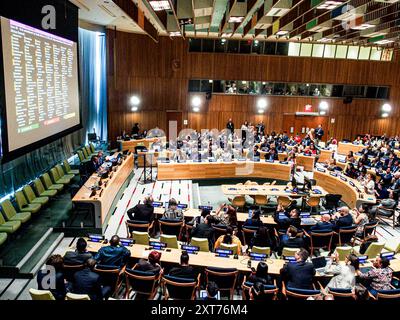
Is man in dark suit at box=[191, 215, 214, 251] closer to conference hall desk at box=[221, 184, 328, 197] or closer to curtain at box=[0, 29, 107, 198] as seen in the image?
conference hall desk at box=[221, 184, 328, 197]

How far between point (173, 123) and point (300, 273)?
1620 centimetres

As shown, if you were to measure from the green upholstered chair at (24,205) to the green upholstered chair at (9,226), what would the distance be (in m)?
0.76

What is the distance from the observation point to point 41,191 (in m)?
9.58

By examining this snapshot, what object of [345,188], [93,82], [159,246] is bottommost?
[345,188]

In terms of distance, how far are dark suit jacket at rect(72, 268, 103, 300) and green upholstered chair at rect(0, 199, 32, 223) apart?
3.47m

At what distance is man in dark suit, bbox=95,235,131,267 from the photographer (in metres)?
5.82

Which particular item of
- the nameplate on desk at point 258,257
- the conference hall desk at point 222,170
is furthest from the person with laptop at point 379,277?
the conference hall desk at point 222,170

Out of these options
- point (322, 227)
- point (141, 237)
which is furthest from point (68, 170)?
point (322, 227)

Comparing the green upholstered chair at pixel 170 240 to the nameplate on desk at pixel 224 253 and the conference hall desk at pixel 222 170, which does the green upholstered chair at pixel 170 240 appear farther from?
the conference hall desk at pixel 222 170

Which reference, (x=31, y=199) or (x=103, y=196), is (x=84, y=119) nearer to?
(x=31, y=199)

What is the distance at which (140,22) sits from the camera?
1201cm

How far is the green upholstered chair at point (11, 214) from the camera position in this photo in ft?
24.8
